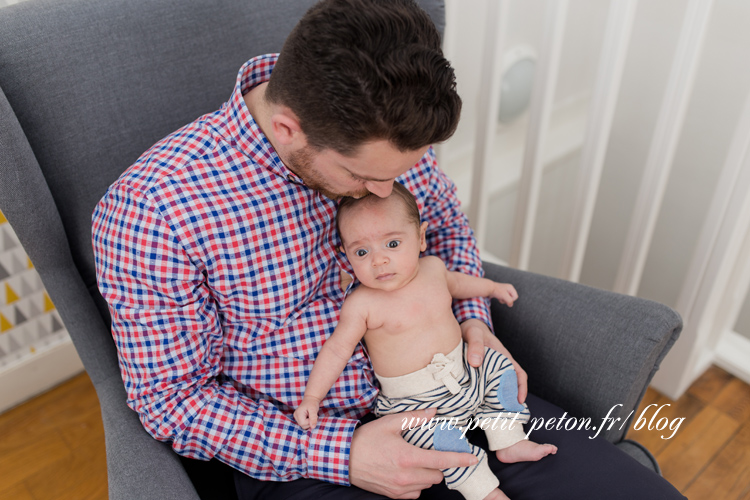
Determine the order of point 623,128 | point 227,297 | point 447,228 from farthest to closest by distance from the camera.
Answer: point 623,128 → point 447,228 → point 227,297

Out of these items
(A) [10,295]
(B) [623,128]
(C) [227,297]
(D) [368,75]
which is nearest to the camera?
(D) [368,75]

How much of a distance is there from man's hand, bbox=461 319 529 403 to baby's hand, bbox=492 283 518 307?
60mm

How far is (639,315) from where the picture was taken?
1016 millimetres

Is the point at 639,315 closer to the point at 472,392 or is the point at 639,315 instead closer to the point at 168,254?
the point at 472,392

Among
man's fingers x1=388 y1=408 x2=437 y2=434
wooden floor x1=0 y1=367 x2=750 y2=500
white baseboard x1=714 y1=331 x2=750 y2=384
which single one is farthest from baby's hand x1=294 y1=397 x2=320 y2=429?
white baseboard x1=714 y1=331 x2=750 y2=384

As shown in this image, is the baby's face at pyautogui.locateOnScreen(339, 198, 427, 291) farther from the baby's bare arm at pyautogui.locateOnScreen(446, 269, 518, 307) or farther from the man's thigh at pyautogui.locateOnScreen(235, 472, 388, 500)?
the man's thigh at pyautogui.locateOnScreen(235, 472, 388, 500)

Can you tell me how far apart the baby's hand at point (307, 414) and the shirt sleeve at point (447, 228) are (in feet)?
1.17

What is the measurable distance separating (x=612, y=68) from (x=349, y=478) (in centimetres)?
105

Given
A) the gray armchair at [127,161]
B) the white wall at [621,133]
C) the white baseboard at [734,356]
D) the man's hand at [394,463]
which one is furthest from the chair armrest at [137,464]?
the white baseboard at [734,356]

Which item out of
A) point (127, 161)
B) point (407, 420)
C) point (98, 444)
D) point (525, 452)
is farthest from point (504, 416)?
point (98, 444)

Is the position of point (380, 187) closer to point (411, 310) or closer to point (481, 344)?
point (411, 310)

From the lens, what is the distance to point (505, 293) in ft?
3.60

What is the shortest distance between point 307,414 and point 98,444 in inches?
36.2

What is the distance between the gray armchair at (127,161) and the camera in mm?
861
